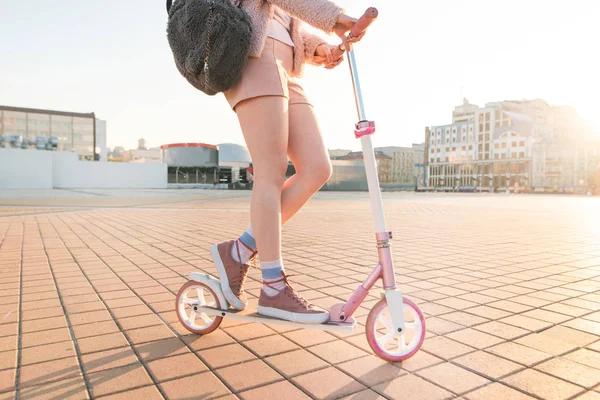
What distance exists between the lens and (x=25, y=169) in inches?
1118

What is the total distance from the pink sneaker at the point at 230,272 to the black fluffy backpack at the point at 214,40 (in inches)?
26.7

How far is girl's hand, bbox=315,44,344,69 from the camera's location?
6.57 ft

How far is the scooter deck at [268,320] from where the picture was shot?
170cm

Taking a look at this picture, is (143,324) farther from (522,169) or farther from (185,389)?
(522,169)

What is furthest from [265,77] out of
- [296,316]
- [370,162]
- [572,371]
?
[572,371]

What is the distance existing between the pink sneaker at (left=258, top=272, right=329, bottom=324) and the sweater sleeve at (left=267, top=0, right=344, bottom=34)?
3.26ft

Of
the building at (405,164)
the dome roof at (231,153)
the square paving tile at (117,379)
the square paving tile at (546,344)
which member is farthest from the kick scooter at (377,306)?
the building at (405,164)

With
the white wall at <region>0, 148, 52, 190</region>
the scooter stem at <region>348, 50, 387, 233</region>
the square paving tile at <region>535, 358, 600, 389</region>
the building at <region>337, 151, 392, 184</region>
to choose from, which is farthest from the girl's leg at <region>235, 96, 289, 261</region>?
the building at <region>337, 151, 392, 184</region>

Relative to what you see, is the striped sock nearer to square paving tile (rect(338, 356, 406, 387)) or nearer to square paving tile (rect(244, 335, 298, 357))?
square paving tile (rect(244, 335, 298, 357))

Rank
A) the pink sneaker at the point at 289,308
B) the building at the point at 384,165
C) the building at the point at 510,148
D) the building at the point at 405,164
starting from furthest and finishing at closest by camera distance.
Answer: the building at the point at 405,164 < the building at the point at 384,165 < the building at the point at 510,148 < the pink sneaker at the point at 289,308

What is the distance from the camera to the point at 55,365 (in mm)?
1710

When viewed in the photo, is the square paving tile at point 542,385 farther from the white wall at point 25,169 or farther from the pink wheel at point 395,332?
the white wall at point 25,169

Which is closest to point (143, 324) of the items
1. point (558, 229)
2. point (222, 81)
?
point (222, 81)

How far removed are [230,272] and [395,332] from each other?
0.75 metres
